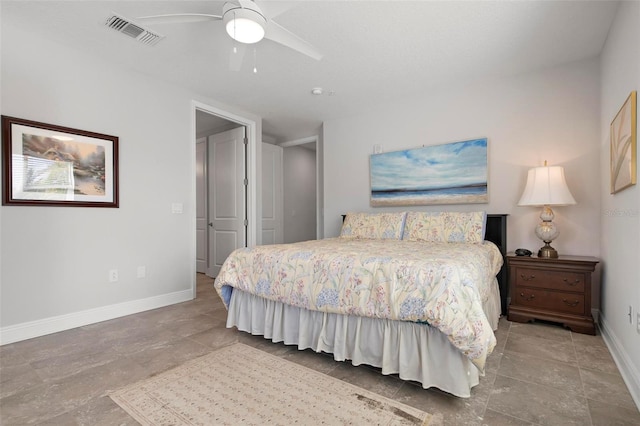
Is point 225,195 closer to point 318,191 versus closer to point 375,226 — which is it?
point 318,191

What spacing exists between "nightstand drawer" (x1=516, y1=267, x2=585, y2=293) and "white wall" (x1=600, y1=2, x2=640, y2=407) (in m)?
0.20

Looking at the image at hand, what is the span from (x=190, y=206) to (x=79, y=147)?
1227 millimetres

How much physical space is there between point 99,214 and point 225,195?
6.64ft

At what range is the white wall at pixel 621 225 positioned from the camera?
174 cm

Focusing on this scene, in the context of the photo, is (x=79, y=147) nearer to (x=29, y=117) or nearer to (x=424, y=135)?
(x=29, y=117)

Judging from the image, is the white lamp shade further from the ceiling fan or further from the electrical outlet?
the electrical outlet

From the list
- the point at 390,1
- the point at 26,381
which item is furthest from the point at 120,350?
the point at 390,1

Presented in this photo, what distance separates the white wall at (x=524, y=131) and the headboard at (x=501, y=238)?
0.55 feet

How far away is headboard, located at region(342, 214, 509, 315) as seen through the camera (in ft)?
10.1

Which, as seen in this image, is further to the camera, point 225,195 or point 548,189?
point 225,195

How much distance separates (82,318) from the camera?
2.82m

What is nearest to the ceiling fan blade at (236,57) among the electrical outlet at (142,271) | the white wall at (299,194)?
the electrical outlet at (142,271)

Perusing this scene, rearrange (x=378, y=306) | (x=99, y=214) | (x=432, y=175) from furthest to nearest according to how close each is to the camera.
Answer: (x=432, y=175) → (x=99, y=214) → (x=378, y=306)

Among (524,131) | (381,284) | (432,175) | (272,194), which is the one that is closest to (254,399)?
(381,284)
